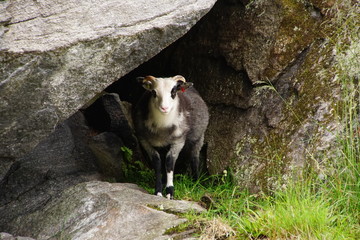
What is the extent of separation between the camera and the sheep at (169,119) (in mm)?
7465

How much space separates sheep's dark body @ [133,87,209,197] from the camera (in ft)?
25.4

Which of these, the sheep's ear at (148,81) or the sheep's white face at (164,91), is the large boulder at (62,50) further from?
the sheep's ear at (148,81)

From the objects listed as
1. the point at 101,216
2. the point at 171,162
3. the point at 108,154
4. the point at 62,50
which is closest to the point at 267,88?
the point at 171,162

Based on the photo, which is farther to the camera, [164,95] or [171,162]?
[171,162]

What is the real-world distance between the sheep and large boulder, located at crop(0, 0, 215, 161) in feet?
4.34

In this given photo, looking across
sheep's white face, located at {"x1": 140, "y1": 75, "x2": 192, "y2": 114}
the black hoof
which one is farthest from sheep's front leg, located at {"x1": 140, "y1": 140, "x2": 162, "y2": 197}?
sheep's white face, located at {"x1": 140, "y1": 75, "x2": 192, "y2": 114}

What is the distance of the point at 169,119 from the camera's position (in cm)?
766

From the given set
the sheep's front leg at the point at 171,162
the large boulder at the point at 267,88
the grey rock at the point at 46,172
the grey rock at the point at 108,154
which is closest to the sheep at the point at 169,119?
the sheep's front leg at the point at 171,162

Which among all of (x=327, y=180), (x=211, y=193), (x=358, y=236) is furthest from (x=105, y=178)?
(x=358, y=236)

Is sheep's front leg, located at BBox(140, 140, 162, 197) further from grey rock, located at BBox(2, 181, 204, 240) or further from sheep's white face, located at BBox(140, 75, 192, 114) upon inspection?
grey rock, located at BBox(2, 181, 204, 240)

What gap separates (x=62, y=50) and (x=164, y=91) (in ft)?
6.97

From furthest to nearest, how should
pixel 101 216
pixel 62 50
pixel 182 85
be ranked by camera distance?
pixel 182 85, pixel 101 216, pixel 62 50

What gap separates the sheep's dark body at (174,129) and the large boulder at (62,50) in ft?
5.79

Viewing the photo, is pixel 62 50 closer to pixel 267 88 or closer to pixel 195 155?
pixel 267 88
